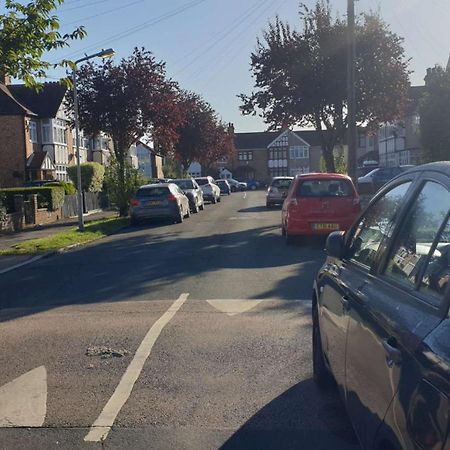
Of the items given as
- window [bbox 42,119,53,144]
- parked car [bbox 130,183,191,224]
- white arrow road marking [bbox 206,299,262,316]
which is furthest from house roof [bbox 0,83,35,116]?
white arrow road marking [bbox 206,299,262,316]

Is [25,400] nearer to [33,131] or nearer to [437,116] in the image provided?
[437,116]

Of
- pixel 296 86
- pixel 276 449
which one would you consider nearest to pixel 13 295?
pixel 276 449

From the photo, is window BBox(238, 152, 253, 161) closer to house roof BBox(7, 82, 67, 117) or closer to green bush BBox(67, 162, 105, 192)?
house roof BBox(7, 82, 67, 117)

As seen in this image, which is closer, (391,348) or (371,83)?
(391,348)

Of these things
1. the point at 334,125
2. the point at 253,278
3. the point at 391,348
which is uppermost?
the point at 334,125

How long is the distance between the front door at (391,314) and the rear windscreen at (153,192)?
19.3m

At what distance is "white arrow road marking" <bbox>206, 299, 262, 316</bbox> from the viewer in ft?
28.0

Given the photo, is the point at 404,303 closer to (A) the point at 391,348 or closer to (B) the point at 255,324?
(A) the point at 391,348

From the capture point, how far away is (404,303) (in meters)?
3.04

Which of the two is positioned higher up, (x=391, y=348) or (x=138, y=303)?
(x=391, y=348)

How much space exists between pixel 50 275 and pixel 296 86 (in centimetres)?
1627

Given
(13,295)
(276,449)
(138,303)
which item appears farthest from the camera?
(13,295)

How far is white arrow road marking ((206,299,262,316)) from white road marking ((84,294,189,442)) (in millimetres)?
734

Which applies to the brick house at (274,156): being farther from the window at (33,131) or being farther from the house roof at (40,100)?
the window at (33,131)
